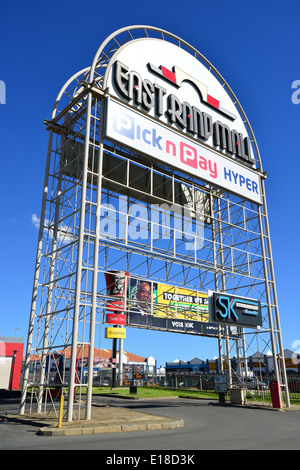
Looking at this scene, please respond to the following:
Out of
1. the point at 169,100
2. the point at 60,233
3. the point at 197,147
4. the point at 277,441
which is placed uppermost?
the point at 169,100

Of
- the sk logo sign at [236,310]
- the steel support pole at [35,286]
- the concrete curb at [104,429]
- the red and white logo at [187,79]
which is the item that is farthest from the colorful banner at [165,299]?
the concrete curb at [104,429]

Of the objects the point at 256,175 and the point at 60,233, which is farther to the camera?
the point at 256,175

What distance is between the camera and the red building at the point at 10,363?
136ft

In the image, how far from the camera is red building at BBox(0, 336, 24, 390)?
41.4 meters

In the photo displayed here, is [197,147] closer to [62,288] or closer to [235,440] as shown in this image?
[62,288]

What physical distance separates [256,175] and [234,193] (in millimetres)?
3106

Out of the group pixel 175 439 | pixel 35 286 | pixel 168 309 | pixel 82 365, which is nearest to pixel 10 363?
pixel 168 309

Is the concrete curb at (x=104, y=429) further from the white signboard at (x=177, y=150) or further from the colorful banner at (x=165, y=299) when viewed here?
the colorful banner at (x=165, y=299)

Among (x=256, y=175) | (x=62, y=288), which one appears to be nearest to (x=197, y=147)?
(x=256, y=175)

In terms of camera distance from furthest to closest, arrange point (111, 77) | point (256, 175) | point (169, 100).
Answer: point (256, 175) → point (169, 100) → point (111, 77)

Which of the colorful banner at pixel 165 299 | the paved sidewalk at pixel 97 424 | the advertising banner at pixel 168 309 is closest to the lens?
the paved sidewalk at pixel 97 424

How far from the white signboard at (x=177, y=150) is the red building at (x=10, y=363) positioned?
3073 centimetres

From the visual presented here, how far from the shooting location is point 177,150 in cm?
2208
